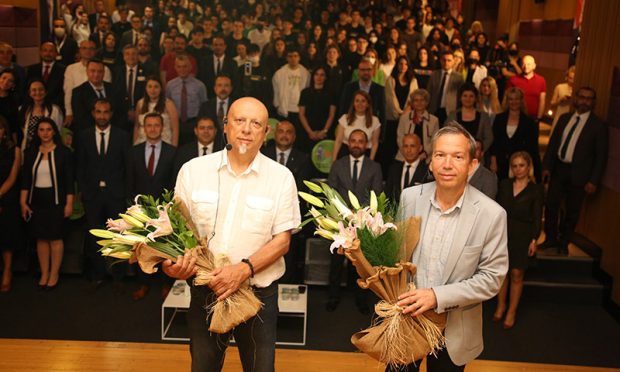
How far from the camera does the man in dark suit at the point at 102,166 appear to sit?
6.07 metres

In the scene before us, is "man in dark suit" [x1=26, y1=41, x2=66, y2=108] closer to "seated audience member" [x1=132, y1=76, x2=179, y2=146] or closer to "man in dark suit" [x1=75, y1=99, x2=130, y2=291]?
"seated audience member" [x1=132, y1=76, x2=179, y2=146]

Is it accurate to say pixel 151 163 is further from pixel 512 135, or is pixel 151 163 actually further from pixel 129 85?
pixel 512 135

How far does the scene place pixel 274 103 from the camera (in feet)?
26.3

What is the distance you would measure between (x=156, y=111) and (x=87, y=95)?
0.91 m

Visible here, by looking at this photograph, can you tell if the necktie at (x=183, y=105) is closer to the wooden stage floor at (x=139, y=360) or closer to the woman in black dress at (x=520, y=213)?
the wooden stage floor at (x=139, y=360)

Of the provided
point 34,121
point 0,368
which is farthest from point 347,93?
point 0,368

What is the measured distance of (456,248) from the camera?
9.00ft

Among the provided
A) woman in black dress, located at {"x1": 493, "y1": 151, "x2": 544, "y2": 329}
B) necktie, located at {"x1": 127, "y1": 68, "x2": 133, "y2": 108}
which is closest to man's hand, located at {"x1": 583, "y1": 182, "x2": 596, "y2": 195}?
woman in black dress, located at {"x1": 493, "y1": 151, "x2": 544, "y2": 329}

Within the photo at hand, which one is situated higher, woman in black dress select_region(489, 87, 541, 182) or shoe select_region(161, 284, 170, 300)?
woman in black dress select_region(489, 87, 541, 182)

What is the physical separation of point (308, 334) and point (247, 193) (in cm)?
290

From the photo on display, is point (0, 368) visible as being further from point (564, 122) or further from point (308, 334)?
point (564, 122)

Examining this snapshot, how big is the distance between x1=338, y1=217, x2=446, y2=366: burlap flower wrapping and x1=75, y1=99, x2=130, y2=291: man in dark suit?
3.85m

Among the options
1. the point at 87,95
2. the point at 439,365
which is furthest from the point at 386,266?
the point at 87,95

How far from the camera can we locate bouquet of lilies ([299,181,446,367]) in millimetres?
2660
